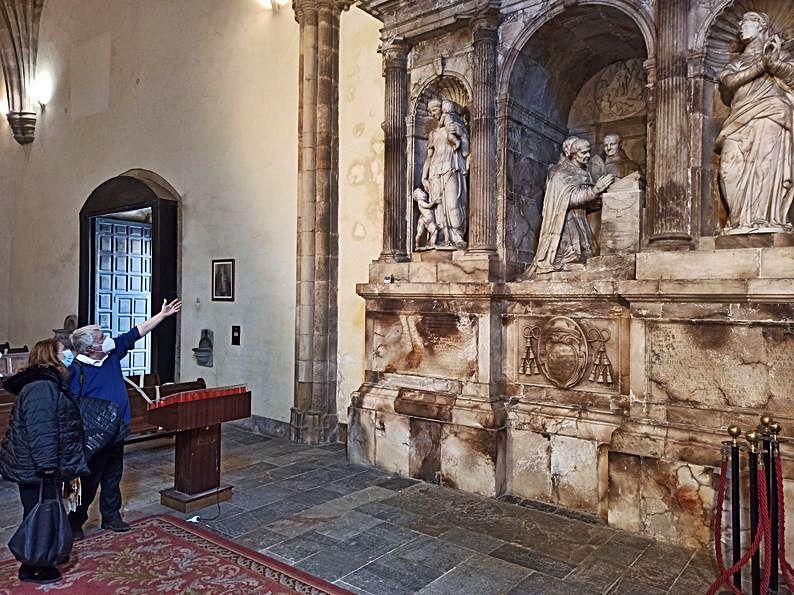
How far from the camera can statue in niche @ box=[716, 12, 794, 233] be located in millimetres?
4008

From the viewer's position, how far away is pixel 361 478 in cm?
534

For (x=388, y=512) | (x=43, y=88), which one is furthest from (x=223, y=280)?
(x=43, y=88)

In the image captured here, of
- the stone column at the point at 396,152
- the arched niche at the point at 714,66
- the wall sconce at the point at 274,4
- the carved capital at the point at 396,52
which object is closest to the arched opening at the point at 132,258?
the wall sconce at the point at 274,4

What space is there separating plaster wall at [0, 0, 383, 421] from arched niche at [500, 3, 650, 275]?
1636mm

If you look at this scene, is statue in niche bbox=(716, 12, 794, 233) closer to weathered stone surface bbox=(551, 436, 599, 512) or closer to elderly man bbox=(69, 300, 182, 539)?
weathered stone surface bbox=(551, 436, 599, 512)

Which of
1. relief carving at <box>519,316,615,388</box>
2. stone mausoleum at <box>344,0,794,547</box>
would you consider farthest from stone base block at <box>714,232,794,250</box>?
relief carving at <box>519,316,615,388</box>

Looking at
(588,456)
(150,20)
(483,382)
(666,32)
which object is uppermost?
(150,20)

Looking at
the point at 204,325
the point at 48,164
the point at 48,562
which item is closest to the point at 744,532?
the point at 48,562

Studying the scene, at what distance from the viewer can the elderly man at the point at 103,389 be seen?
380 cm


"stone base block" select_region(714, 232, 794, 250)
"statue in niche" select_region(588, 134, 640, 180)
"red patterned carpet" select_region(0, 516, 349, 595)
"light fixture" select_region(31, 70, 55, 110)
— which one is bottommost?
"red patterned carpet" select_region(0, 516, 349, 595)

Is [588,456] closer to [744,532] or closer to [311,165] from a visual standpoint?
[744,532]

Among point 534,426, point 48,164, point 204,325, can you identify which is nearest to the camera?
point 534,426

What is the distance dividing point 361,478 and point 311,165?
3.32 m

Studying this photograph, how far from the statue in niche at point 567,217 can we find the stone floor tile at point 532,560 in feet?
7.31
